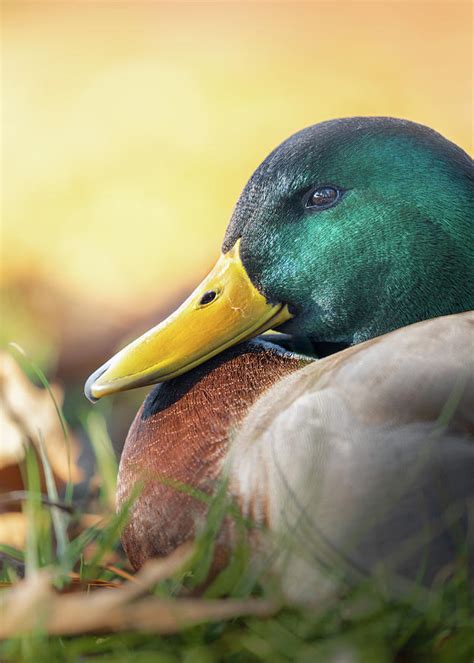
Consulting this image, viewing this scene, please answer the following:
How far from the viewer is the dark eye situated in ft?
7.70

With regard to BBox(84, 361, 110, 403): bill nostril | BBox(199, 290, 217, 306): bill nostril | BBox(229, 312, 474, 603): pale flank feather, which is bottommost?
BBox(229, 312, 474, 603): pale flank feather

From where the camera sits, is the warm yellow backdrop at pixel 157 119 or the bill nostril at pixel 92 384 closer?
the bill nostril at pixel 92 384

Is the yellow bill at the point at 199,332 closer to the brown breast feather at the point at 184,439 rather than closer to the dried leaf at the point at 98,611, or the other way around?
the brown breast feather at the point at 184,439

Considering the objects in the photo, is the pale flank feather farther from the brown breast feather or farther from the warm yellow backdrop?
the warm yellow backdrop

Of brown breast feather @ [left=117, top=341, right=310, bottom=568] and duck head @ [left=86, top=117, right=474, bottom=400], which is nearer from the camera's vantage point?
brown breast feather @ [left=117, top=341, right=310, bottom=568]

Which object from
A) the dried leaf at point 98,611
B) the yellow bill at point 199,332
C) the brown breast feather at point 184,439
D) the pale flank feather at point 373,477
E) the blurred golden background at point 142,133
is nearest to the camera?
the dried leaf at point 98,611

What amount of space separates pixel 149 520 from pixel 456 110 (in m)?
5.26

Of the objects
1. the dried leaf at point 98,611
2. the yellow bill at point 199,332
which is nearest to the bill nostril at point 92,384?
the yellow bill at point 199,332

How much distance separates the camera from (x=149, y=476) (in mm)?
2041

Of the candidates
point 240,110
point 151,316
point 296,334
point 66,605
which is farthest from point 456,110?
point 66,605

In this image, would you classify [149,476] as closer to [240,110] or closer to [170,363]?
[170,363]

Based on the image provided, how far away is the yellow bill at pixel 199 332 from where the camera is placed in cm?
225

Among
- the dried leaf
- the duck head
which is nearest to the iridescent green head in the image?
the duck head

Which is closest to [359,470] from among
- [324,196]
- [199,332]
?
[199,332]
